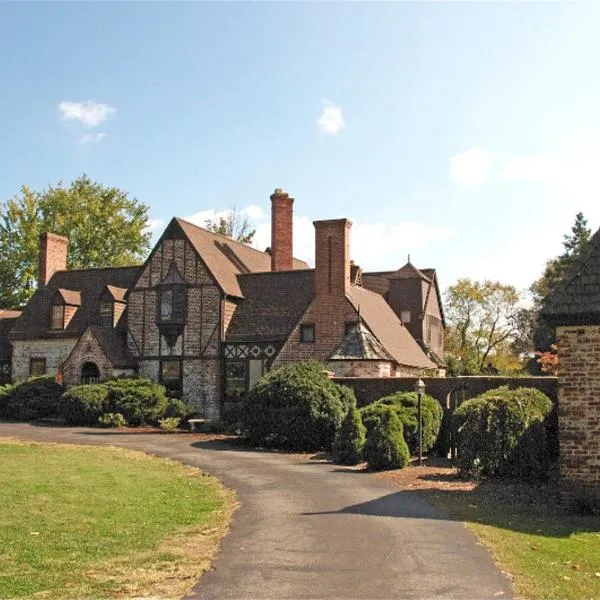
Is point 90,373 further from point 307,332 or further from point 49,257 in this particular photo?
point 49,257

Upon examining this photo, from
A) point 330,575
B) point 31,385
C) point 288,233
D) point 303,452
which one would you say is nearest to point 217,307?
point 288,233

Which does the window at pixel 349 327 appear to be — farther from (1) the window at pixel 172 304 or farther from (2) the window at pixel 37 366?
(2) the window at pixel 37 366

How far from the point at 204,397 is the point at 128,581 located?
2839cm

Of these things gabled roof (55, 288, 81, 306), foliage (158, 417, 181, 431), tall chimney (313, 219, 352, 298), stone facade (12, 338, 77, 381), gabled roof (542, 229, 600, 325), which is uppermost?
tall chimney (313, 219, 352, 298)

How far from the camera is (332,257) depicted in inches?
1382

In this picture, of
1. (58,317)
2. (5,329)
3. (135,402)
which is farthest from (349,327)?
(5,329)

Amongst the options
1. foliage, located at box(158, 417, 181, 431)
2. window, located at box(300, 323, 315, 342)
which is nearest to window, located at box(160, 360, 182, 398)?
foliage, located at box(158, 417, 181, 431)

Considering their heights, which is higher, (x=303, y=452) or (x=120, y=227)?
(x=120, y=227)

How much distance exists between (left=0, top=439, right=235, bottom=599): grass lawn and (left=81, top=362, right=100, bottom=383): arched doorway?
695 inches

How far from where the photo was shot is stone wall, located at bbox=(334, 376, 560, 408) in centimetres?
2233

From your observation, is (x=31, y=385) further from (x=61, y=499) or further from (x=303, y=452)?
(x=61, y=499)

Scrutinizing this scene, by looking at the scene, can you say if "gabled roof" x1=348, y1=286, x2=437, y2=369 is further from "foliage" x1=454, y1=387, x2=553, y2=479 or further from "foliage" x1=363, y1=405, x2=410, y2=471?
"foliage" x1=454, y1=387, x2=553, y2=479

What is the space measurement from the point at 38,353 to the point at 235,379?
13.0 metres

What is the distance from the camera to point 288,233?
136 feet
